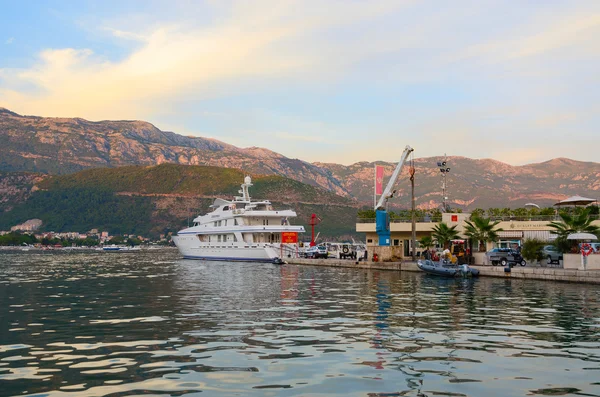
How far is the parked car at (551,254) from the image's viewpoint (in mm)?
44222

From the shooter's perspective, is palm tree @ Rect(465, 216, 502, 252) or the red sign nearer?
palm tree @ Rect(465, 216, 502, 252)

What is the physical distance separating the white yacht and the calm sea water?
44.0 m

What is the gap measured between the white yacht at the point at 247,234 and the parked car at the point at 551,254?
1288 inches

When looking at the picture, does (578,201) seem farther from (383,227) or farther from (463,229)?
(383,227)

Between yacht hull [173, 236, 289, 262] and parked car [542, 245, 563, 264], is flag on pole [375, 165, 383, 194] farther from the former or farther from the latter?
parked car [542, 245, 563, 264]

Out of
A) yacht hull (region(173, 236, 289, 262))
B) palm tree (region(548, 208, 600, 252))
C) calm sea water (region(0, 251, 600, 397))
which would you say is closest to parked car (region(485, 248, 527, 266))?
palm tree (region(548, 208, 600, 252))

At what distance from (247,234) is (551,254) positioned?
4005 centimetres

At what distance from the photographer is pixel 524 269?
1581 inches

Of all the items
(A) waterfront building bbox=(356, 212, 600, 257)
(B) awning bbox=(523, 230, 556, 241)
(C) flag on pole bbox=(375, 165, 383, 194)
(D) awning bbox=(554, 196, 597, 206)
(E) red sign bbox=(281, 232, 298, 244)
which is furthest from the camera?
(E) red sign bbox=(281, 232, 298, 244)

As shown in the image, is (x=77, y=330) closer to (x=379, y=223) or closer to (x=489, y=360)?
(x=489, y=360)

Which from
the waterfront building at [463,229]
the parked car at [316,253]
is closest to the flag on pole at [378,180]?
the waterfront building at [463,229]

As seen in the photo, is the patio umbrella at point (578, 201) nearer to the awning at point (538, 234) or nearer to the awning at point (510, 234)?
the awning at point (538, 234)

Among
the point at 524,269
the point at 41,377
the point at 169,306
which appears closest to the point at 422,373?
the point at 41,377

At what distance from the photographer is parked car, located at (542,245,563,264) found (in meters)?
44.2
